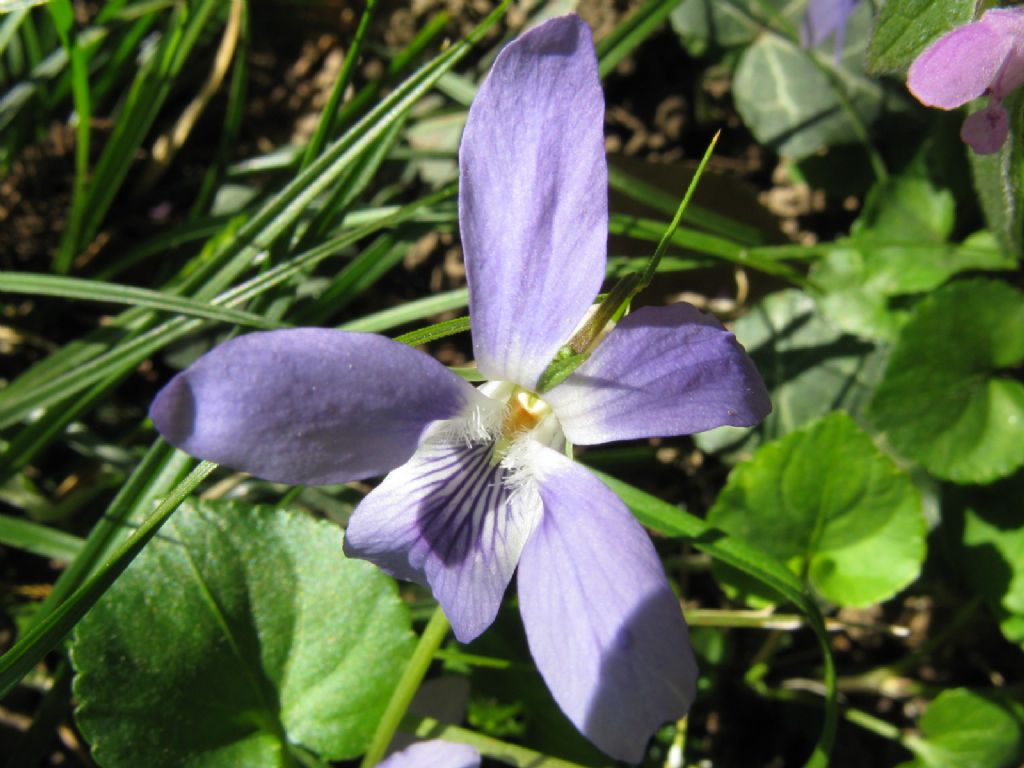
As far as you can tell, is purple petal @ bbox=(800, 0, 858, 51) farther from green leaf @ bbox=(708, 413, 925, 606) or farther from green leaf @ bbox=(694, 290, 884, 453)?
green leaf @ bbox=(708, 413, 925, 606)

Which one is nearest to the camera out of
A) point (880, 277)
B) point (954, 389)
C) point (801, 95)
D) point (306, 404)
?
point (306, 404)

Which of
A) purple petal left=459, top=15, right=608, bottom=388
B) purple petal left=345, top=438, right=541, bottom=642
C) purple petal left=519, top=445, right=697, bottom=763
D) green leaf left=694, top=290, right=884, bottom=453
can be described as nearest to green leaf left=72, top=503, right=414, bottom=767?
purple petal left=345, top=438, right=541, bottom=642

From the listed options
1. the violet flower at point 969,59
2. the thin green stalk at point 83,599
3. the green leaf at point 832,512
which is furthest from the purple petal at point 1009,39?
the thin green stalk at point 83,599

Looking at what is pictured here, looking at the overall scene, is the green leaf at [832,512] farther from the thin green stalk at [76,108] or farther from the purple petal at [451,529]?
the thin green stalk at [76,108]

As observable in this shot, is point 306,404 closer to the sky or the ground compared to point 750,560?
closer to the sky

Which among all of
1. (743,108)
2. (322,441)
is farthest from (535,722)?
(743,108)

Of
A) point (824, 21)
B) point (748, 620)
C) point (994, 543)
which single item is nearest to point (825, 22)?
point (824, 21)

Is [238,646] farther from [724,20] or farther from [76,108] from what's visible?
[724,20]

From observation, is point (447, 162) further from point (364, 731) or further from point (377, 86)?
point (364, 731)
